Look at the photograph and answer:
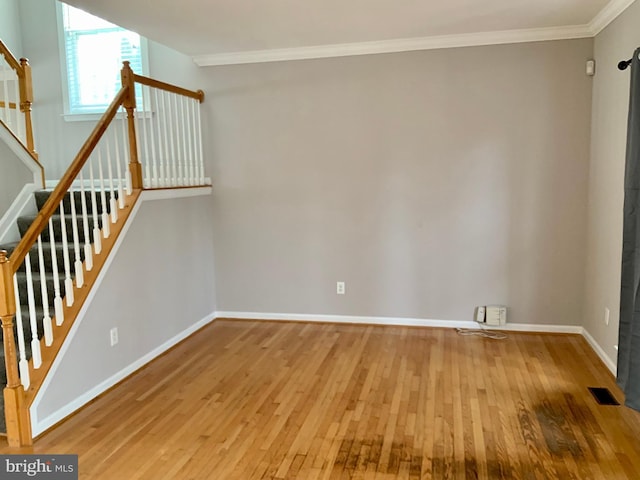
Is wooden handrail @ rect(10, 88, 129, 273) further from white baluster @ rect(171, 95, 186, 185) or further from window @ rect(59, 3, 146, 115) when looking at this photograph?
window @ rect(59, 3, 146, 115)

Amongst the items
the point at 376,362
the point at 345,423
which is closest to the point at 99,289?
the point at 345,423

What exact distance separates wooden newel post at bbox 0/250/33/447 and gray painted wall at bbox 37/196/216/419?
0.13 metres

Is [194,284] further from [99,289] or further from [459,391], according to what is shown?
[459,391]

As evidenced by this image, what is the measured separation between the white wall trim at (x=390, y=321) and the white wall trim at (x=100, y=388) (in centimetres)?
53

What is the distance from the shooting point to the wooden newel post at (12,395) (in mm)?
2623

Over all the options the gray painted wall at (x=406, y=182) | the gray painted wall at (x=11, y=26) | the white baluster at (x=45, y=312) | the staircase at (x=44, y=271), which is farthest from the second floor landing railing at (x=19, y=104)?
the white baluster at (x=45, y=312)

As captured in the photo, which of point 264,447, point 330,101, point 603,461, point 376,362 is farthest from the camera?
point 330,101

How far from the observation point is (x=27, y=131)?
14.1 ft

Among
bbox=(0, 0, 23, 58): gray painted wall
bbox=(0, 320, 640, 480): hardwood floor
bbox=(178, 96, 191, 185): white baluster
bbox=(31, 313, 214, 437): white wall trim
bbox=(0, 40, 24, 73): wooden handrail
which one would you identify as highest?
bbox=(0, 0, 23, 58): gray painted wall

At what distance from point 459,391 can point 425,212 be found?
1.71 meters

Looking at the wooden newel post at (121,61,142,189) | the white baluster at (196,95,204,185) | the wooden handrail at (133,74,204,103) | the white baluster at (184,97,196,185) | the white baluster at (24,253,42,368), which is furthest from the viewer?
the white baluster at (196,95,204,185)

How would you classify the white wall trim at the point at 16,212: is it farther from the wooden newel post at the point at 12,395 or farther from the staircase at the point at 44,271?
the wooden newel post at the point at 12,395

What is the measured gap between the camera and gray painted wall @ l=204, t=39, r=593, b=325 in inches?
166

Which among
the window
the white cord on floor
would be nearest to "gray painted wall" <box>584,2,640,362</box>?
the white cord on floor
